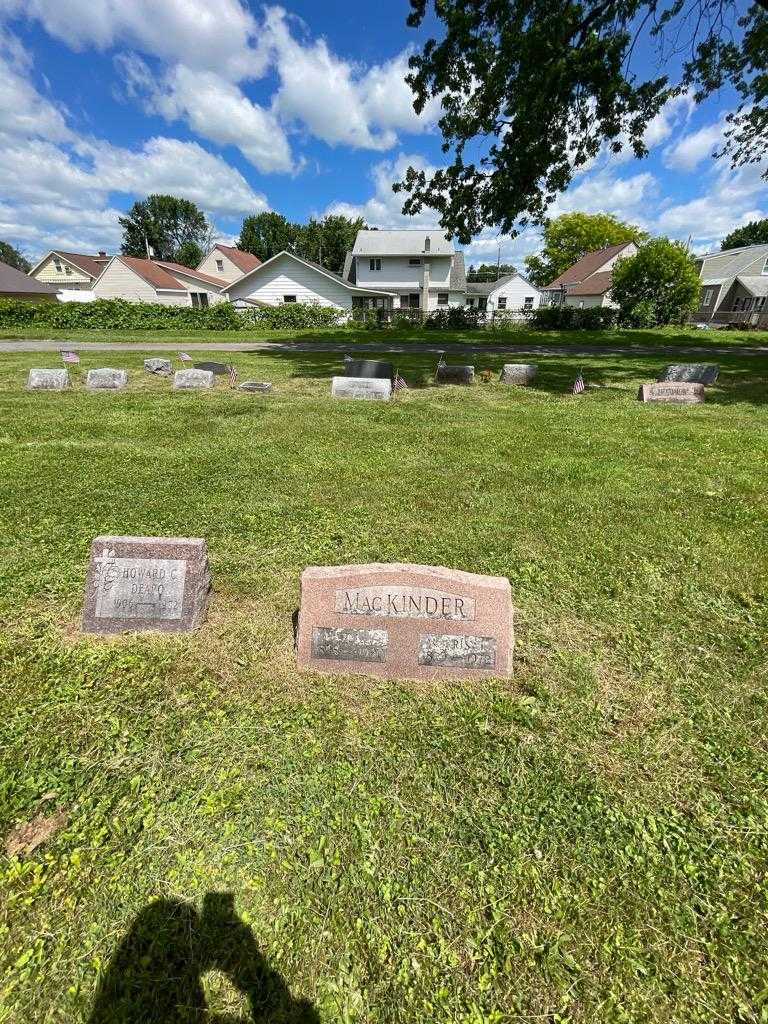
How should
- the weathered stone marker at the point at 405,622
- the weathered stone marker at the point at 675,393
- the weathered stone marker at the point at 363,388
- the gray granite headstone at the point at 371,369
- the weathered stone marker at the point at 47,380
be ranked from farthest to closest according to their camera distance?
1. the gray granite headstone at the point at 371,369
2. the weathered stone marker at the point at 47,380
3. the weathered stone marker at the point at 675,393
4. the weathered stone marker at the point at 363,388
5. the weathered stone marker at the point at 405,622

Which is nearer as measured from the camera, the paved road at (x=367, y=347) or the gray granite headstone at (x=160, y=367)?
the gray granite headstone at (x=160, y=367)

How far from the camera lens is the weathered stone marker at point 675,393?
1130cm

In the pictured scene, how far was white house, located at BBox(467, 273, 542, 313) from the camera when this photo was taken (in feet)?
186

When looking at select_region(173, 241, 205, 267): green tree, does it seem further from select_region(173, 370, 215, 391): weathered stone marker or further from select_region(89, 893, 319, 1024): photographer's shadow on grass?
select_region(89, 893, 319, 1024): photographer's shadow on grass

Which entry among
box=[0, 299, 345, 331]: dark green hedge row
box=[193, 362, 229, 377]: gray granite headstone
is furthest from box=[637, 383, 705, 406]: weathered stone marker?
box=[0, 299, 345, 331]: dark green hedge row

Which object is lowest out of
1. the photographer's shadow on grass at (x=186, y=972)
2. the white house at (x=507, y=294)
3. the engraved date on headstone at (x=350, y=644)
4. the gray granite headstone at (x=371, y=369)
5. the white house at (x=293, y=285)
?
the photographer's shadow on grass at (x=186, y=972)

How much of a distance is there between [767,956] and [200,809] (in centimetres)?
257

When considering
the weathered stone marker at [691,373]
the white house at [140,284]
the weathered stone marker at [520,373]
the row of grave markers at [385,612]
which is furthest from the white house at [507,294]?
the row of grave markers at [385,612]

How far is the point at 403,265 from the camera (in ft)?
139

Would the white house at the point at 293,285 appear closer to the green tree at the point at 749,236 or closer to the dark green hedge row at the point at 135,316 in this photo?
the dark green hedge row at the point at 135,316

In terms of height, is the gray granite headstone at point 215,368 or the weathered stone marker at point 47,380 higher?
the gray granite headstone at point 215,368

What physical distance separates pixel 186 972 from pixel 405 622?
1925 millimetres

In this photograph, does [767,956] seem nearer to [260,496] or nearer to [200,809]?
[200,809]

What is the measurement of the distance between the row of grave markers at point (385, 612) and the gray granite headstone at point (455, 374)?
11415 mm
